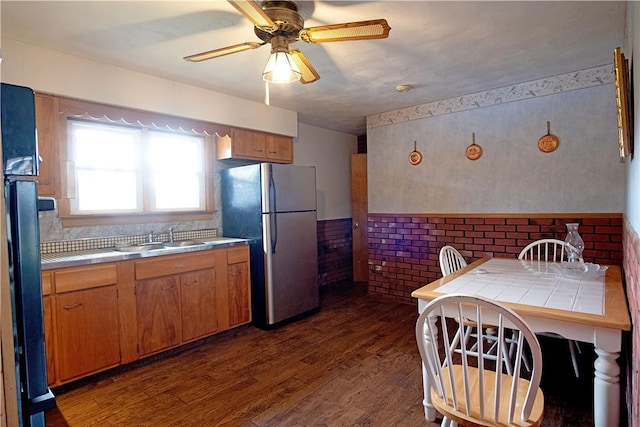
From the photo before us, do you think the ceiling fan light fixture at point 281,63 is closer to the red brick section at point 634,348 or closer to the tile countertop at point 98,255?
the tile countertop at point 98,255

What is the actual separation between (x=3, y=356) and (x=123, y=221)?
2.54 m

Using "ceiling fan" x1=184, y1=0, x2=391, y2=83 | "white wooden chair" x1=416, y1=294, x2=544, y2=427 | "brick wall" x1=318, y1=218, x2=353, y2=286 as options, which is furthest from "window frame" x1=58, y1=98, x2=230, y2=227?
"white wooden chair" x1=416, y1=294, x2=544, y2=427

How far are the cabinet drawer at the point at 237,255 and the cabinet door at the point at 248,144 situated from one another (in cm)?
95

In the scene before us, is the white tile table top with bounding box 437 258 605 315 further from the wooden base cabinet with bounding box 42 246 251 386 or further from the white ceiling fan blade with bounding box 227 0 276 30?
the wooden base cabinet with bounding box 42 246 251 386

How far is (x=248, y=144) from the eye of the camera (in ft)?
11.8

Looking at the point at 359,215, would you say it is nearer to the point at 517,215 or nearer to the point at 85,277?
the point at 517,215

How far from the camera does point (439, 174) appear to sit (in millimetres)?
3822

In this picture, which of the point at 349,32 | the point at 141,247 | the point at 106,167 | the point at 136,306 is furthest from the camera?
the point at 141,247

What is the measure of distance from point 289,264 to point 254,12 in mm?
2353

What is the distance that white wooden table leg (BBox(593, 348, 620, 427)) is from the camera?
4.35ft

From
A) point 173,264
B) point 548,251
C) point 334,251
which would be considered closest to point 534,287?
point 548,251

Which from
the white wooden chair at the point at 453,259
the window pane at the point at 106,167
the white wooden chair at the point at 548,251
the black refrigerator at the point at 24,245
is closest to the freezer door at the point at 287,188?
the window pane at the point at 106,167

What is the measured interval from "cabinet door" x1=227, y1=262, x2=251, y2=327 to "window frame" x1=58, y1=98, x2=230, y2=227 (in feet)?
2.32

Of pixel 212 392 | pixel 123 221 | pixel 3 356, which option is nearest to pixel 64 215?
pixel 123 221
